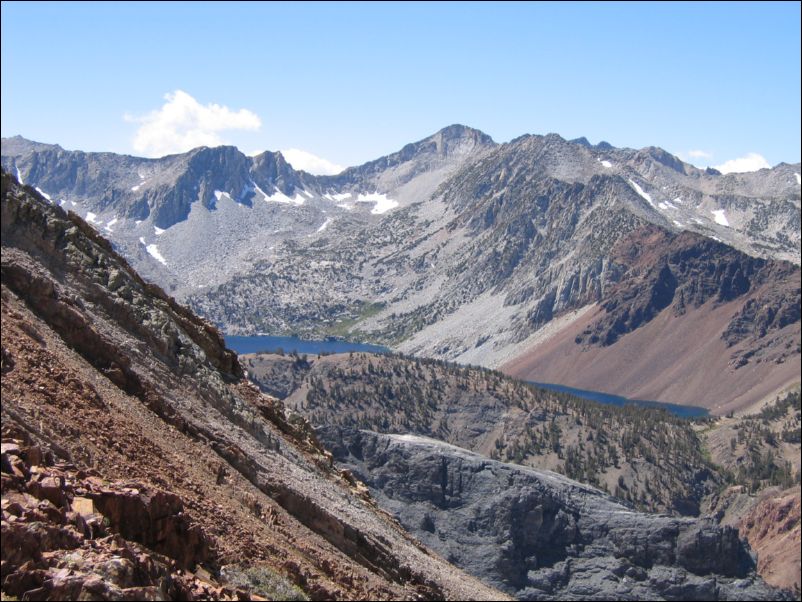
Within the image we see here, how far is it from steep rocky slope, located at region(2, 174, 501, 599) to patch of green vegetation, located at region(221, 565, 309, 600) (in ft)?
0.27

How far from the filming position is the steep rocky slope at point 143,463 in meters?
19.6

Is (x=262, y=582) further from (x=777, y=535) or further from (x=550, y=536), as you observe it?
(x=777, y=535)

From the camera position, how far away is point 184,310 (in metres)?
50.2

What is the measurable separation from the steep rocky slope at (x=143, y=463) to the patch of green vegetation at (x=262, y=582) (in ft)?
0.27

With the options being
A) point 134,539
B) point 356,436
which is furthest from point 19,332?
point 356,436

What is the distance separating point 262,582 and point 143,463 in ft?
18.0

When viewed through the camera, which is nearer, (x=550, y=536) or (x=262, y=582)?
(x=262, y=582)

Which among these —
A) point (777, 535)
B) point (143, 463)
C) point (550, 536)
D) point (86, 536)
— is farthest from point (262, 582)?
point (777, 535)

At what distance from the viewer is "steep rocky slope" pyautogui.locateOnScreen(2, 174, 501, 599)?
19641 mm

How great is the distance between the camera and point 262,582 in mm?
26750

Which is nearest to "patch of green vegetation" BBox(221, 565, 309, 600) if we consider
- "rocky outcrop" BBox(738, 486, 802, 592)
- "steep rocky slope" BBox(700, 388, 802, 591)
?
"rocky outcrop" BBox(738, 486, 802, 592)

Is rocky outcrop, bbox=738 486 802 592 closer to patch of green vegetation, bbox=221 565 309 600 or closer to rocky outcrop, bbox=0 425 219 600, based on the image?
patch of green vegetation, bbox=221 565 309 600

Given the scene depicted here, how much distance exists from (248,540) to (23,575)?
38.9 ft

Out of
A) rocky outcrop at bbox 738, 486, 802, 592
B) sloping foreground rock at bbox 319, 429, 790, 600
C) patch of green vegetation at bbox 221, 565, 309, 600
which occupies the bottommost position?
rocky outcrop at bbox 738, 486, 802, 592
